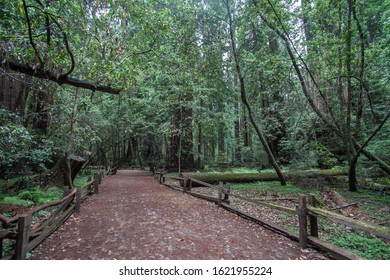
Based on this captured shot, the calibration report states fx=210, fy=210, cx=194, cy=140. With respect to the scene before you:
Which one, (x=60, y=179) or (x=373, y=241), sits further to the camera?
(x=60, y=179)

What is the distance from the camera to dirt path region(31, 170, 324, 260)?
3682mm

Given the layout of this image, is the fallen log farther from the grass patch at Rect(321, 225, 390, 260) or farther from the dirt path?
the grass patch at Rect(321, 225, 390, 260)

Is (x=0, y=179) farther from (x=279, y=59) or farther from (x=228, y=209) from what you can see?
(x=279, y=59)

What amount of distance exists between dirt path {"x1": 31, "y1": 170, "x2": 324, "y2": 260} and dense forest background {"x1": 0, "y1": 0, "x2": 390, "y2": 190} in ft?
9.75

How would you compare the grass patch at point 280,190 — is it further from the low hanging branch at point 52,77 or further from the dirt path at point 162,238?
the low hanging branch at point 52,77

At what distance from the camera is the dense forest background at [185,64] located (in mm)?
4805

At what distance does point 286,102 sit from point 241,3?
6729 mm

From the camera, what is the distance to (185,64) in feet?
34.0

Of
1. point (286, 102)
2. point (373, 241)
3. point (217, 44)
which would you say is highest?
point (217, 44)

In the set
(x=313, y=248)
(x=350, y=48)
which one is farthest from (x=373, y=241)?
(x=350, y=48)

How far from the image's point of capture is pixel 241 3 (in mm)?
11383

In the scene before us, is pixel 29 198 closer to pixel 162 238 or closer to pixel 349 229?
pixel 162 238

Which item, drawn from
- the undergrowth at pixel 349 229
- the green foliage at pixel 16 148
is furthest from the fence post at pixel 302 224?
the green foliage at pixel 16 148
